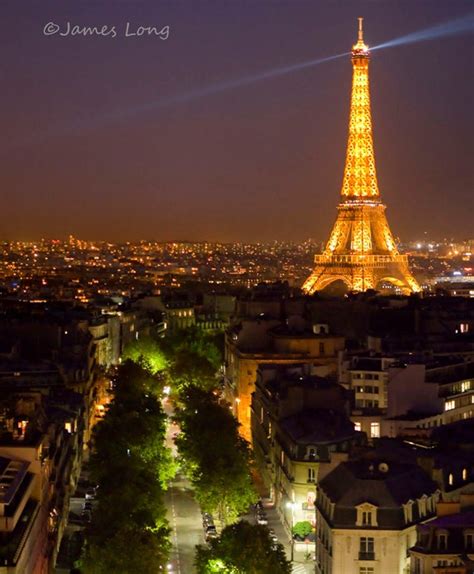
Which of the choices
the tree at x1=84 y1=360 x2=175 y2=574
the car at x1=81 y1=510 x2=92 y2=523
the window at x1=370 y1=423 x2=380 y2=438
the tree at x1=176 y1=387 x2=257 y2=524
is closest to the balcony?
the tree at x1=84 y1=360 x2=175 y2=574

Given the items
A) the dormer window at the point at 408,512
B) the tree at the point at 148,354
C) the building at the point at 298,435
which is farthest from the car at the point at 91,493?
the tree at the point at 148,354

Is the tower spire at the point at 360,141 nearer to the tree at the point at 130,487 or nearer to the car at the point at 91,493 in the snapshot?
the tree at the point at 130,487

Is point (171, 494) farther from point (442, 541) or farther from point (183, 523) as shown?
point (442, 541)

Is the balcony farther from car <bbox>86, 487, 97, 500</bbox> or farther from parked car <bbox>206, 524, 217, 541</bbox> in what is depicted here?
car <bbox>86, 487, 97, 500</bbox>

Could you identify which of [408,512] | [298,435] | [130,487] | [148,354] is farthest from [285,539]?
[148,354]

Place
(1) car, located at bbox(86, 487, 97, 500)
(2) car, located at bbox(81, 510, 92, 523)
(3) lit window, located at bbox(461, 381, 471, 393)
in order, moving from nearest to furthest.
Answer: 1. (2) car, located at bbox(81, 510, 92, 523)
2. (1) car, located at bbox(86, 487, 97, 500)
3. (3) lit window, located at bbox(461, 381, 471, 393)
